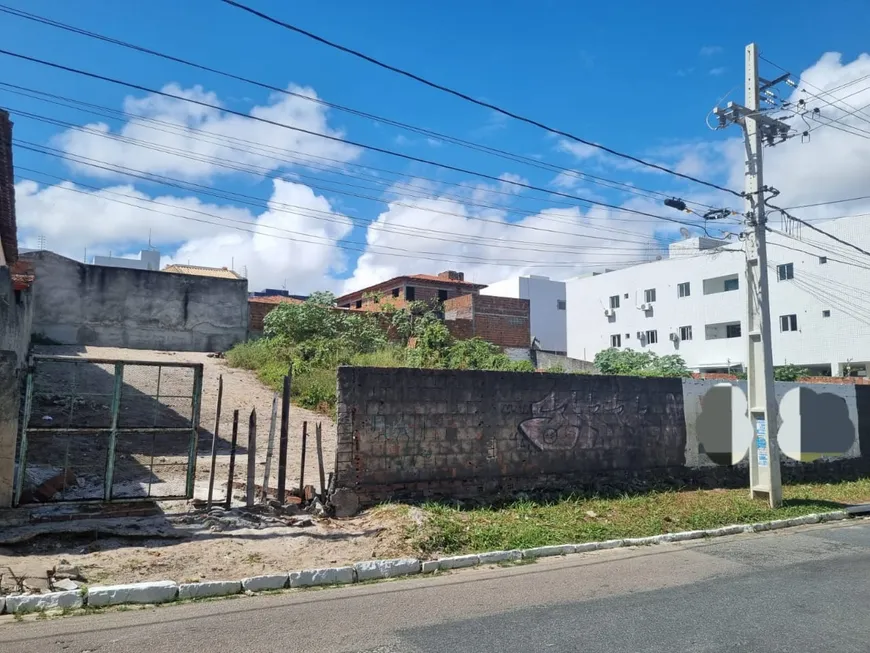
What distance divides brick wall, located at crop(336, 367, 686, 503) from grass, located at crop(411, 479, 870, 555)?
1.84ft

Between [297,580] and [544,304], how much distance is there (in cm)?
4737

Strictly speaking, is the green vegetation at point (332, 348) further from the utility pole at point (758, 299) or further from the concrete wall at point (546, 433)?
the utility pole at point (758, 299)

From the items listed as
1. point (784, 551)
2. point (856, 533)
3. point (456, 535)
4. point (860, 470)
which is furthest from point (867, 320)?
point (456, 535)

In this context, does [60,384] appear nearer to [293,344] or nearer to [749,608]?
[293,344]

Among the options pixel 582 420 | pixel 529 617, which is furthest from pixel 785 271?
pixel 529 617

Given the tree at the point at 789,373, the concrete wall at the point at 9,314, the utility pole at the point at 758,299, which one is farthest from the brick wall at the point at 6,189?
the tree at the point at 789,373

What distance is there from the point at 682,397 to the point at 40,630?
1102 cm

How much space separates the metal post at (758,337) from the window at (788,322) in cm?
2524

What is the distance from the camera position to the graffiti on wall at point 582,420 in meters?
10.5

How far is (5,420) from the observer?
712 centimetres

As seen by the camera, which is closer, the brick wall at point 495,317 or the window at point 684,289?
the brick wall at point 495,317

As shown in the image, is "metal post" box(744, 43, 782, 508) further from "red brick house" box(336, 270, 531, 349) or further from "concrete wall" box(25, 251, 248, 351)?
"concrete wall" box(25, 251, 248, 351)

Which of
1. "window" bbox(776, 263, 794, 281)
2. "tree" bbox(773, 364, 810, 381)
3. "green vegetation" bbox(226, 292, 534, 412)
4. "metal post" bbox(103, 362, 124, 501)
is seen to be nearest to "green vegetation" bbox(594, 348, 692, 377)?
"tree" bbox(773, 364, 810, 381)

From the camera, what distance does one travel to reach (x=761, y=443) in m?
11.1
